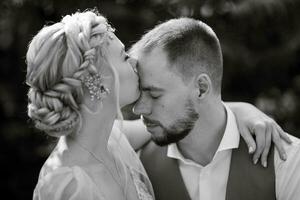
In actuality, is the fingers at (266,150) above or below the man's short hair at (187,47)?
below

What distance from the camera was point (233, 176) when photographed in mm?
3721

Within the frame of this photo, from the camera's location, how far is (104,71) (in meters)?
3.30

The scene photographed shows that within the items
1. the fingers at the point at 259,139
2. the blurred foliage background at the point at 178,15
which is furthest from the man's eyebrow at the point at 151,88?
the blurred foliage background at the point at 178,15

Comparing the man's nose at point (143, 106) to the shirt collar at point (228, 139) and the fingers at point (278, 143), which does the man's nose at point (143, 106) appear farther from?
the fingers at point (278, 143)

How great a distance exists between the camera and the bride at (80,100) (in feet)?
10.3

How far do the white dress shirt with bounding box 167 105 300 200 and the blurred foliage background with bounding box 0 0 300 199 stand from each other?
205cm

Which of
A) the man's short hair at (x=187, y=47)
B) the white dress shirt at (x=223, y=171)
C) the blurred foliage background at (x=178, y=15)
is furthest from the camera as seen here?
the blurred foliage background at (x=178, y=15)

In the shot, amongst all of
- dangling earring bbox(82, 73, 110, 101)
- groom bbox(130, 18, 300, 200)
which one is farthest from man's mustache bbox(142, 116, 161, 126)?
dangling earring bbox(82, 73, 110, 101)

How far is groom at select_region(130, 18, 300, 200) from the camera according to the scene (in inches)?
144

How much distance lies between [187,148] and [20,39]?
8.01ft

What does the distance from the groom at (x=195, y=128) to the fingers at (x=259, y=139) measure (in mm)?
60

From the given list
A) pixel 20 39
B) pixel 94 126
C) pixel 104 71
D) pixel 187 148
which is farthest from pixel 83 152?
pixel 20 39

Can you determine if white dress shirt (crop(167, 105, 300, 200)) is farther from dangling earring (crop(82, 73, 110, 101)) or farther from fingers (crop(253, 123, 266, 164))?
dangling earring (crop(82, 73, 110, 101))

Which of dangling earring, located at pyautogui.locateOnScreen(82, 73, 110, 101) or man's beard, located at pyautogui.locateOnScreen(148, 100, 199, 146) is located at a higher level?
dangling earring, located at pyautogui.locateOnScreen(82, 73, 110, 101)
